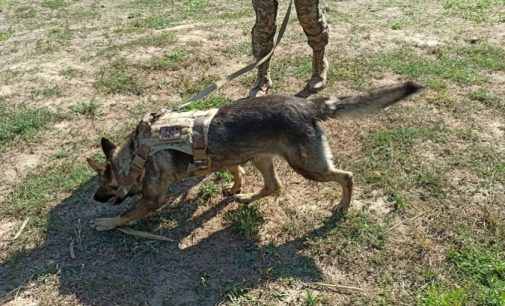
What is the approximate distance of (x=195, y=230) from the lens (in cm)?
429

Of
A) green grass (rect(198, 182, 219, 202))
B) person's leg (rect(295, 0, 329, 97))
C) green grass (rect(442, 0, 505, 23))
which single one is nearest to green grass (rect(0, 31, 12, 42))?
person's leg (rect(295, 0, 329, 97))

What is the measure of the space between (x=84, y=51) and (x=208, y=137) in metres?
5.22

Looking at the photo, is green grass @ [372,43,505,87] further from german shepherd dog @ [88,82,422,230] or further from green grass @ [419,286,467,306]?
green grass @ [419,286,467,306]

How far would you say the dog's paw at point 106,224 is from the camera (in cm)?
419

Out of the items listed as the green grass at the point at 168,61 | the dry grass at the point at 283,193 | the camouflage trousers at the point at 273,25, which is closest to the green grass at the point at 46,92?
the dry grass at the point at 283,193

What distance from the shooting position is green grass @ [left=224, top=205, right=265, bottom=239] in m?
4.18

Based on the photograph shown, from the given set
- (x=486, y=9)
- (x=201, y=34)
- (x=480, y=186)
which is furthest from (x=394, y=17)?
(x=480, y=186)

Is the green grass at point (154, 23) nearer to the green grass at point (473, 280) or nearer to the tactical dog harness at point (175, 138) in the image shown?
the tactical dog harness at point (175, 138)

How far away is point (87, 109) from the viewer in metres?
6.15

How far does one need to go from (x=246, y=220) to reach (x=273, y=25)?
9.40 feet

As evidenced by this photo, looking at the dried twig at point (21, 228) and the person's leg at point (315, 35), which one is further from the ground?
the person's leg at point (315, 35)

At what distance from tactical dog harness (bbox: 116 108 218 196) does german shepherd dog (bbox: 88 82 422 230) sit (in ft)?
0.14

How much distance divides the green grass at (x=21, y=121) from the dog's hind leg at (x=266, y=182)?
3021 millimetres

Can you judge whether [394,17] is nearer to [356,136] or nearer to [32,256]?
[356,136]
